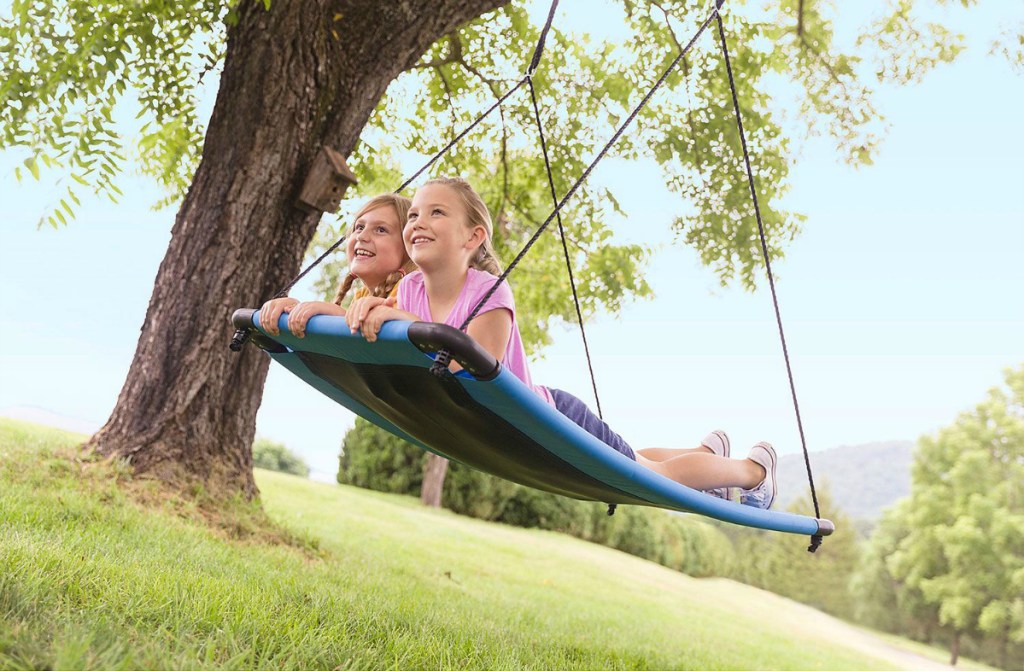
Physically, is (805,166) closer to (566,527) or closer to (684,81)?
(684,81)

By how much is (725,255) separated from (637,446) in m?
4.32

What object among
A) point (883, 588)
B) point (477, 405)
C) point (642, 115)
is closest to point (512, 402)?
point (477, 405)

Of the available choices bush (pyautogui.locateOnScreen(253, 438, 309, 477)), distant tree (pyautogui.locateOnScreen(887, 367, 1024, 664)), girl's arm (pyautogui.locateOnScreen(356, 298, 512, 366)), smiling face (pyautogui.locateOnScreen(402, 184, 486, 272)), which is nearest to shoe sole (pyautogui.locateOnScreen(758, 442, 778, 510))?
girl's arm (pyautogui.locateOnScreen(356, 298, 512, 366))

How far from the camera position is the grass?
62.2 inches

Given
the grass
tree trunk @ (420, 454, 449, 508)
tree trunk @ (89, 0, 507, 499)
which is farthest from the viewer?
tree trunk @ (420, 454, 449, 508)

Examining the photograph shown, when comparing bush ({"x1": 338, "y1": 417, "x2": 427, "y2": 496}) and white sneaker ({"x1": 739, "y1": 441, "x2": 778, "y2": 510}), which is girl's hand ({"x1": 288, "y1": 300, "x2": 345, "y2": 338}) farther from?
bush ({"x1": 338, "y1": 417, "x2": 427, "y2": 496})

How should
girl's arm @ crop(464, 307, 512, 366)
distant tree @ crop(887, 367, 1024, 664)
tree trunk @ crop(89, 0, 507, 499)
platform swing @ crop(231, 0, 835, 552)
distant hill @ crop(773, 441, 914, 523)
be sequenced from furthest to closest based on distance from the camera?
distant hill @ crop(773, 441, 914, 523) < distant tree @ crop(887, 367, 1024, 664) < tree trunk @ crop(89, 0, 507, 499) < girl's arm @ crop(464, 307, 512, 366) < platform swing @ crop(231, 0, 835, 552)

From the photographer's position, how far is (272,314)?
2170mm

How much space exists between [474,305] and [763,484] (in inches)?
45.2

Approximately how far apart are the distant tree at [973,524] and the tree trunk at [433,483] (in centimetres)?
1324

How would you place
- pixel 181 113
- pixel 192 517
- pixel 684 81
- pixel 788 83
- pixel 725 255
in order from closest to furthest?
1. pixel 192 517
2. pixel 181 113
3. pixel 684 81
4. pixel 725 255
5. pixel 788 83

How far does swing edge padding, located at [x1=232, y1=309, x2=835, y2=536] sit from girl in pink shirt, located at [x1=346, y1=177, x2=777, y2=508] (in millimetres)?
84

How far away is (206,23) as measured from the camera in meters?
4.14

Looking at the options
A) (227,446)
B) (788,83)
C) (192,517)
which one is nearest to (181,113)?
(227,446)
